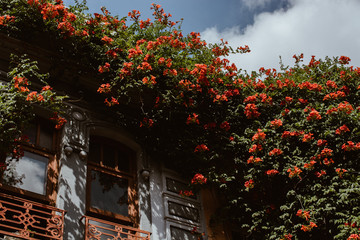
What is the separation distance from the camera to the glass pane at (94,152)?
29.7ft

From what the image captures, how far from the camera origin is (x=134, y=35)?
1029 cm

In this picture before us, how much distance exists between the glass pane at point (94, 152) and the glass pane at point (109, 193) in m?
0.34

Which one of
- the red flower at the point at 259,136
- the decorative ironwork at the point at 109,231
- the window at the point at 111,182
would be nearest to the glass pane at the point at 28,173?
the window at the point at 111,182

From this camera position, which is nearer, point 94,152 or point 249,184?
point 249,184

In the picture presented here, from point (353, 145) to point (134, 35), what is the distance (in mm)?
4896

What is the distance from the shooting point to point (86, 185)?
8.44 m

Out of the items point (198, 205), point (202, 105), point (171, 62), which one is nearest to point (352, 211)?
point (198, 205)

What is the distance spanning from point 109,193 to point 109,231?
90 centimetres

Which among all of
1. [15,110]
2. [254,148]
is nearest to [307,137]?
[254,148]

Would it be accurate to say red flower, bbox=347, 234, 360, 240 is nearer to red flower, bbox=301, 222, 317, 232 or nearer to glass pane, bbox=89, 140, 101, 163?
red flower, bbox=301, 222, 317, 232

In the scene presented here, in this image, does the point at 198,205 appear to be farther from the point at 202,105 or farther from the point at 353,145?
the point at 353,145

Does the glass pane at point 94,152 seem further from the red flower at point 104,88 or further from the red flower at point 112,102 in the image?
the red flower at point 104,88

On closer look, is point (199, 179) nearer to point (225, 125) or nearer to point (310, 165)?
point (225, 125)

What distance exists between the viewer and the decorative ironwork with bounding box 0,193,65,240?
22.1ft
